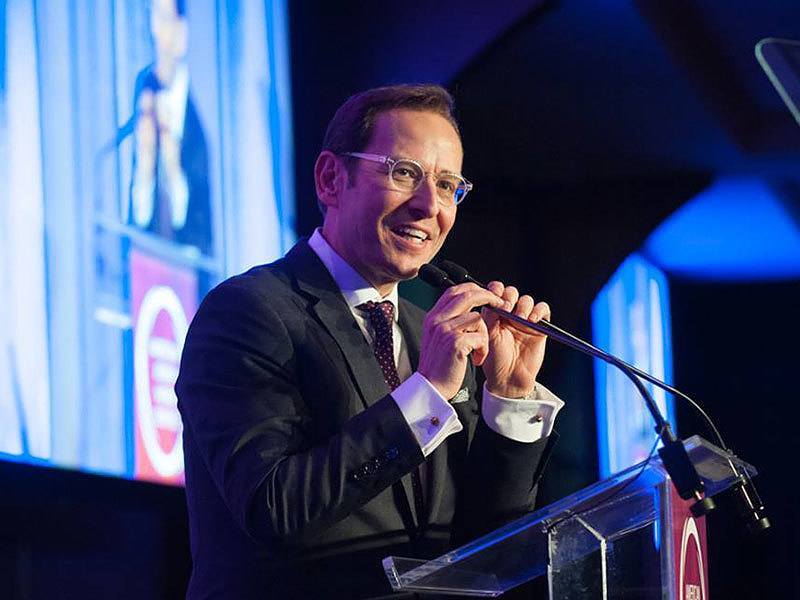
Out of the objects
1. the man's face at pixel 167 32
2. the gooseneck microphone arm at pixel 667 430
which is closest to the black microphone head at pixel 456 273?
the gooseneck microphone arm at pixel 667 430

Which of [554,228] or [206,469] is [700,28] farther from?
[206,469]

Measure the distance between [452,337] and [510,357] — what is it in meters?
0.26

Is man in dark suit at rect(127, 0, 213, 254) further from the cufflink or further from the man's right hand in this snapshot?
the man's right hand

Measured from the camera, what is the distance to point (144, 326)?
8.58ft

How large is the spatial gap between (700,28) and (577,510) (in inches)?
151

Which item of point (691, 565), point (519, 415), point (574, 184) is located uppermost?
point (574, 184)

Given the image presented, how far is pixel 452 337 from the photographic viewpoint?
167cm

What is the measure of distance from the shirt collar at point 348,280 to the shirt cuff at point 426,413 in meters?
0.36

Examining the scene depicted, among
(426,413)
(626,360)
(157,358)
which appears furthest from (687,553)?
(626,360)

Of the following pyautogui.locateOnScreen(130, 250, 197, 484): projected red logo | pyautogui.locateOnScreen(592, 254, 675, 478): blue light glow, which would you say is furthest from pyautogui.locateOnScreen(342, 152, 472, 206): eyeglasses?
pyautogui.locateOnScreen(592, 254, 675, 478): blue light glow

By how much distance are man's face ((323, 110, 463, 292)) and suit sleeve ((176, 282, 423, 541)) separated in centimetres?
25

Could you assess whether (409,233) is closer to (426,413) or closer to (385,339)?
(385,339)

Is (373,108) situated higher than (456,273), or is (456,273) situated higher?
(373,108)

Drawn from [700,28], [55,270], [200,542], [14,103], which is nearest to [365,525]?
[200,542]
